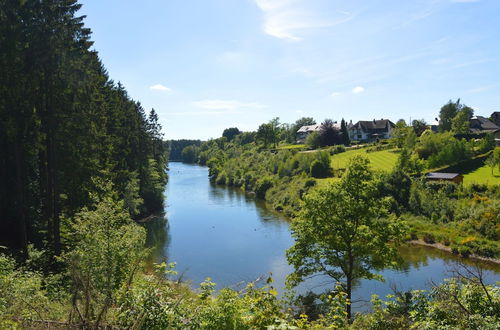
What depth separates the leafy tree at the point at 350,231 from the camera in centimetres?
1930

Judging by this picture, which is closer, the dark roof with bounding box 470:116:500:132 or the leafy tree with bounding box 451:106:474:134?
the leafy tree with bounding box 451:106:474:134

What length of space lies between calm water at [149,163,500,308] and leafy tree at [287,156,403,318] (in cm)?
248

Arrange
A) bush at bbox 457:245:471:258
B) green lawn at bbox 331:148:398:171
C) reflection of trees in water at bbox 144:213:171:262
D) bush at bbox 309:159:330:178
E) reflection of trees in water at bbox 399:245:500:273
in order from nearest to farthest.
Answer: reflection of trees in water at bbox 399:245:500:273
bush at bbox 457:245:471:258
reflection of trees in water at bbox 144:213:171:262
green lawn at bbox 331:148:398:171
bush at bbox 309:159:330:178

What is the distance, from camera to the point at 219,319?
7559mm

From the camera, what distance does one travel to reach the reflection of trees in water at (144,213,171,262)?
34.0 m

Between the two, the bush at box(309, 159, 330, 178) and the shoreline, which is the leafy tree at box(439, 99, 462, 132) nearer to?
the bush at box(309, 159, 330, 178)

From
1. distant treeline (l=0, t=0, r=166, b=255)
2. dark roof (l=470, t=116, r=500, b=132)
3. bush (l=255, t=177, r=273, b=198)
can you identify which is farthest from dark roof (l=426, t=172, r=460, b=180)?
dark roof (l=470, t=116, r=500, b=132)

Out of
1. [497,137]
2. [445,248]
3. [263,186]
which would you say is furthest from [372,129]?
[445,248]

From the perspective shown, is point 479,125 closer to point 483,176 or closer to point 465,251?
point 483,176

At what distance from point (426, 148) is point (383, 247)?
4561 centimetres

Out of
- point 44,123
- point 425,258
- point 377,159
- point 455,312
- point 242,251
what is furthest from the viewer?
point 377,159

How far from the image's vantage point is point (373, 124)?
104000 mm

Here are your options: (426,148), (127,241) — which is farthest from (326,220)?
(426,148)

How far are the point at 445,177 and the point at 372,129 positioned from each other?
5916cm
